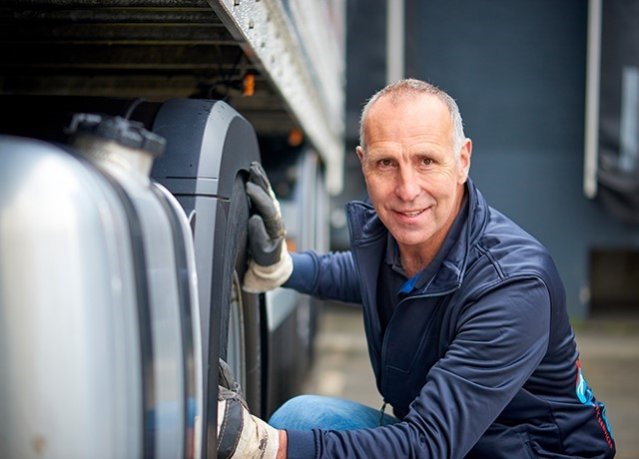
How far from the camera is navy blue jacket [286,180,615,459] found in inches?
73.5

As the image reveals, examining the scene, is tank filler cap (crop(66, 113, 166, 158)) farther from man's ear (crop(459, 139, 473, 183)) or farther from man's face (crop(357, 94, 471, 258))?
man's ear (crop(459, 139, 473, 183))

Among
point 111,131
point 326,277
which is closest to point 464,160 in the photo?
point 326,277

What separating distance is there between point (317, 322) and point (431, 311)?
4.25 meters

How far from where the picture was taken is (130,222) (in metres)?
1.19

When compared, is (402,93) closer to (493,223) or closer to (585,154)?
(493,223)

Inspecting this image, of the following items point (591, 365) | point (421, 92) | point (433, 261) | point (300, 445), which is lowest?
point (591, 365)

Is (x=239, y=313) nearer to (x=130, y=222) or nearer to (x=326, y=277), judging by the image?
(x=326, y=277)

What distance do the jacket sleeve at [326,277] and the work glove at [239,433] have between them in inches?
41.7

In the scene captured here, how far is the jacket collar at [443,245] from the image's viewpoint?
6.82 feet

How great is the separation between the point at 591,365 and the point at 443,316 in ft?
18.3

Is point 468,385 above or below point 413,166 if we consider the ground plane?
below

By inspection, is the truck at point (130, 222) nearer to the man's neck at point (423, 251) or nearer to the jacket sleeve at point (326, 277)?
the jacket sleeve at point (326, 277)

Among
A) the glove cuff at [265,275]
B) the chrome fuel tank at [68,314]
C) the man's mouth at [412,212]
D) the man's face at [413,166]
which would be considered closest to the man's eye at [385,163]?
the man's face at [413,166]

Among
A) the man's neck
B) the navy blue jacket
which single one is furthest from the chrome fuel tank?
the man's neck
